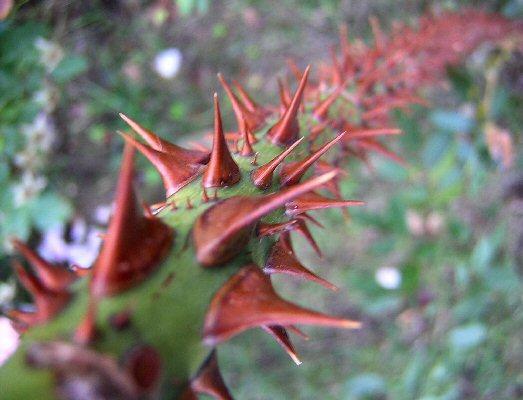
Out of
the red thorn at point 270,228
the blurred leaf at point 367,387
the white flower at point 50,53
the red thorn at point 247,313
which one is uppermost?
the white flower at point 50,53

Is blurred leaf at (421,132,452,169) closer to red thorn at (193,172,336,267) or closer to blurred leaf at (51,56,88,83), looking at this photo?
blurred leaf at (51,56,88,83)

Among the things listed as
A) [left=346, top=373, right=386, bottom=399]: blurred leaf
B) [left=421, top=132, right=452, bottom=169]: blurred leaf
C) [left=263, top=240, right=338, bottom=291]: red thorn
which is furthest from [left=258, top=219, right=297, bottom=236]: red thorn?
[left=346, top=373, right=386, bottom=399]: blurred leaf

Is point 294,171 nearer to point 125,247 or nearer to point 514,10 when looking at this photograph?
point 125,247

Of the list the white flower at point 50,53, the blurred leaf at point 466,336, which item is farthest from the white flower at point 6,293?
the blurred leaf at point 466,336

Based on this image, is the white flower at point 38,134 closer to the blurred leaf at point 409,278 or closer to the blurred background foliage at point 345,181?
the blurred background foliage at point 345,181

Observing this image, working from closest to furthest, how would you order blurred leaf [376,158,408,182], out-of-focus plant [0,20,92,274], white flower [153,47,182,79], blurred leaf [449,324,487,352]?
out-of-focus plant [0,20,92,274] → blurred leaf [449,324,487,352] → blurred leaf [376,158,408,182] → white flower [153,47,182,79]

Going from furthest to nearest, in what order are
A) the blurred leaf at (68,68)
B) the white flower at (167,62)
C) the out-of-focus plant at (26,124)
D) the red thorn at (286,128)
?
1. the white flower at (167,62)
2. the blurred leaf at (68,68)
3. the out-of-focus plant at (26,124)
4. the red thorn at (286,128)
